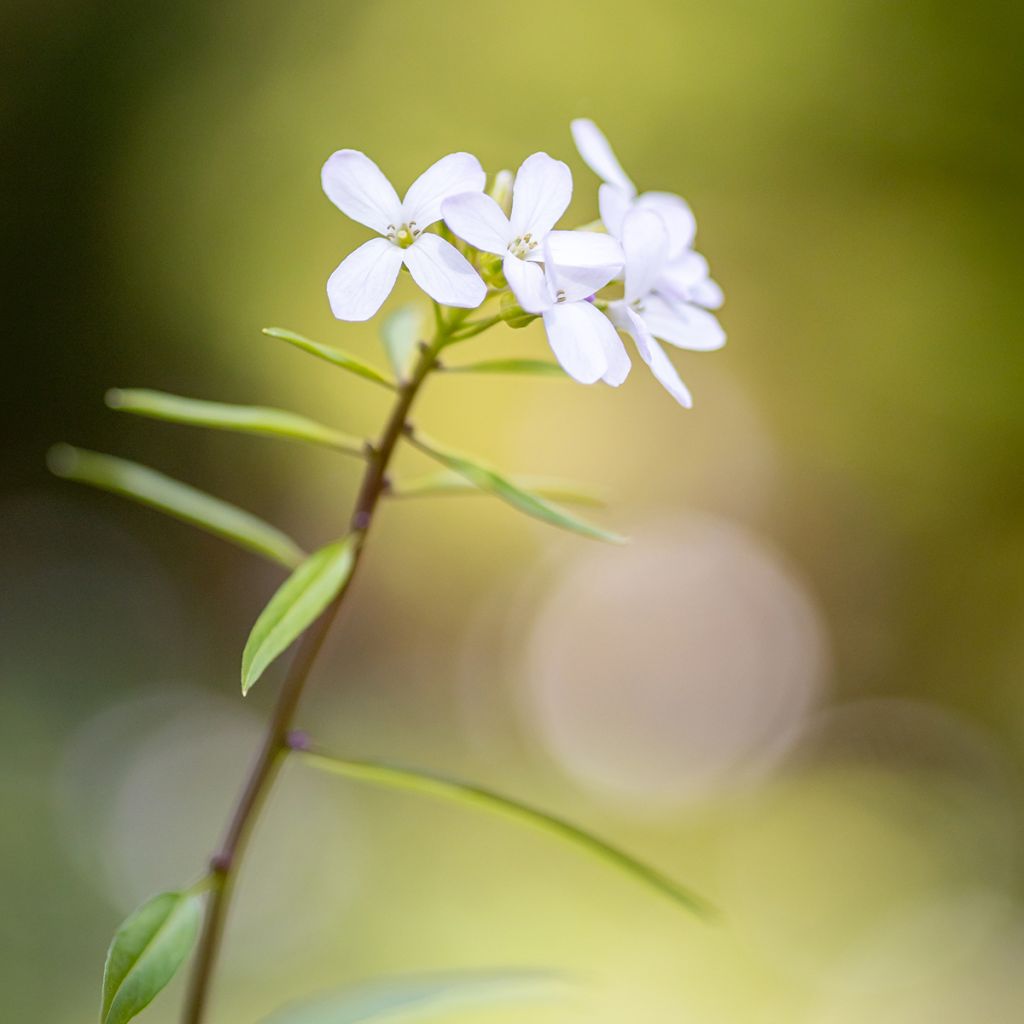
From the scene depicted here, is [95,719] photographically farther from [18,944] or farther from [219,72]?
[219,72]

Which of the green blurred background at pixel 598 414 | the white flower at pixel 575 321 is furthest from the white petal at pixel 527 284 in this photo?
the green blurred background at pixel 598 414

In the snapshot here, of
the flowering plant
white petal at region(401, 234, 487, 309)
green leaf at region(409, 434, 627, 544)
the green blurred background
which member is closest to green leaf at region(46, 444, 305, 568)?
the flowering plant

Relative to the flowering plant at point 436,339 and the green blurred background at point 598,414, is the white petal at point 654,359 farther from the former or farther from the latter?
the green blurred background at point 598,414

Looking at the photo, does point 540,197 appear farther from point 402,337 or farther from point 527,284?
point 402,337

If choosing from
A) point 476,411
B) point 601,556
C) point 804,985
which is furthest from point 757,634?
point 804,985

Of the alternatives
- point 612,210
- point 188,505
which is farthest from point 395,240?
point 188,505

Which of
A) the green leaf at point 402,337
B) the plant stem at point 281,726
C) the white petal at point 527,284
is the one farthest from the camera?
the green leaf at point 402,337
